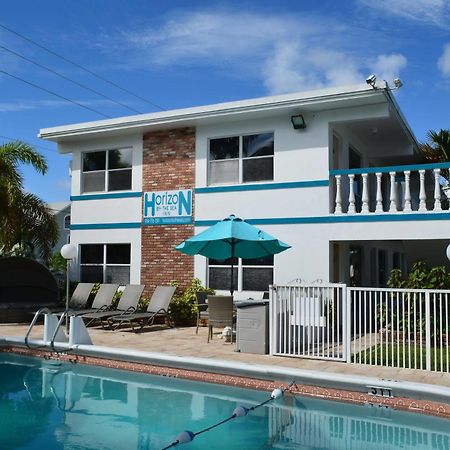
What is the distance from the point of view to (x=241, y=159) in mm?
15688

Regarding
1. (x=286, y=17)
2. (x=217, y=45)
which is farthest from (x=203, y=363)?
(x=217, y=45)

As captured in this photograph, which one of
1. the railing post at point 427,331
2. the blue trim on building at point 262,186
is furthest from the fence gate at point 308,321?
the blue trim on building at point 262,186

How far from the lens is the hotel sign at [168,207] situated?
16.3 m

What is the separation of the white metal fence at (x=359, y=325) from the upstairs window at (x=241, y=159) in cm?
591

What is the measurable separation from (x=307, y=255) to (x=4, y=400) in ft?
27.0

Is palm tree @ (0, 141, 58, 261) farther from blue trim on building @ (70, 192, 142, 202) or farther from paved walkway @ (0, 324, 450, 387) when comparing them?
paved walkway @ (0, 324, 450, 387)

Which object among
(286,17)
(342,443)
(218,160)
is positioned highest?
(286,17)

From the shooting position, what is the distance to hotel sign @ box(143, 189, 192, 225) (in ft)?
53.4

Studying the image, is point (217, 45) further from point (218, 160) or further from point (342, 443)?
point (342, 443)

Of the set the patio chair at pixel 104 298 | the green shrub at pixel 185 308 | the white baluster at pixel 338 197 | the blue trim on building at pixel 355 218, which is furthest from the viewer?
the patio chair at pixel 104 298

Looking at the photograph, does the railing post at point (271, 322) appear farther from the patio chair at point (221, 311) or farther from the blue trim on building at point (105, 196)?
the blue trim on building at point (105, 196)

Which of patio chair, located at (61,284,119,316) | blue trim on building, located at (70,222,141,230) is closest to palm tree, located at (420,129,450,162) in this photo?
blue trim on building, located at (70,222,141,230)

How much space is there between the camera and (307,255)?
47.3 ft

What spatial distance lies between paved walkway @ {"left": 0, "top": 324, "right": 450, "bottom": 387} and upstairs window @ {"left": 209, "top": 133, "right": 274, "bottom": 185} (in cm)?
429
